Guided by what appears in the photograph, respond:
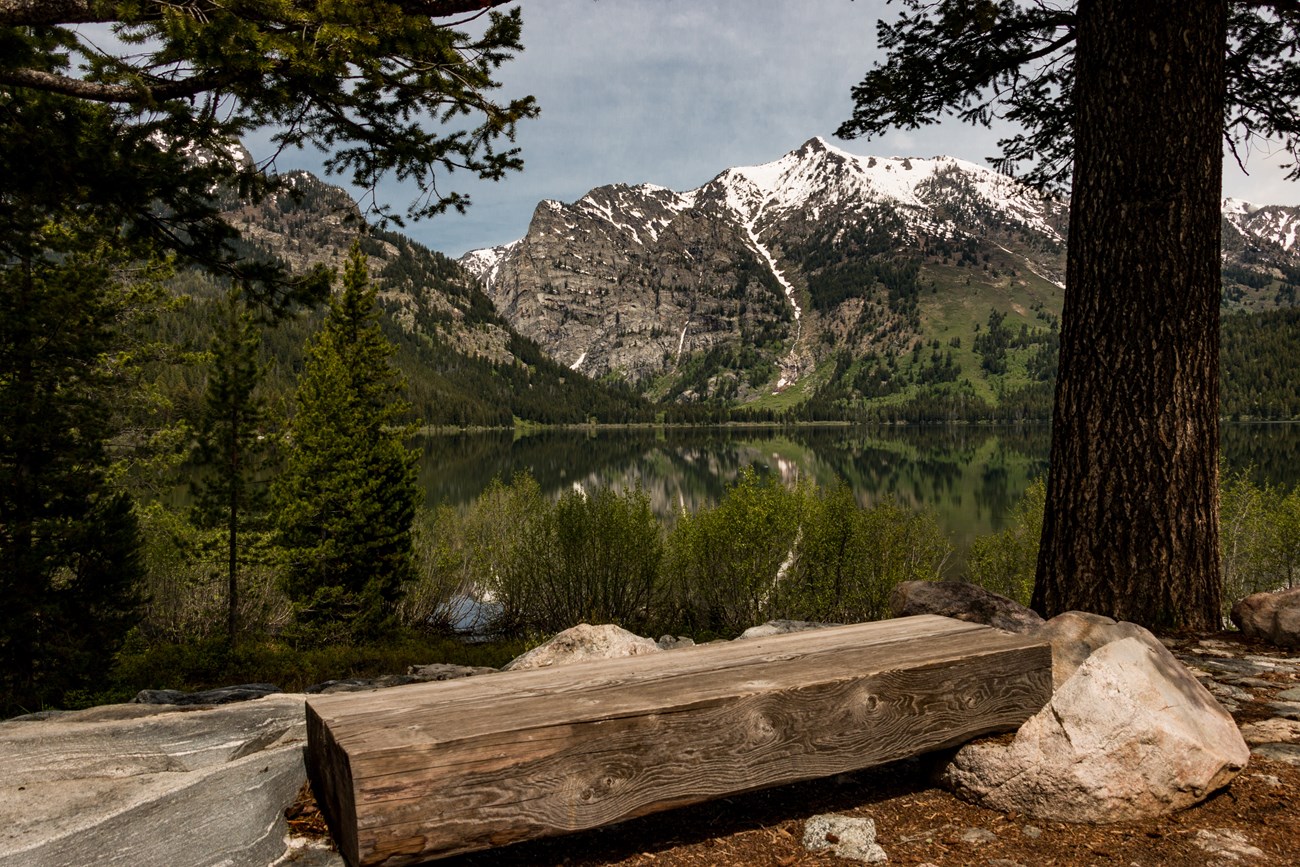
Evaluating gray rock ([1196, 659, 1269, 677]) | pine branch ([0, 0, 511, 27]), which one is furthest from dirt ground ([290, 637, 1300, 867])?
pine branch ([0, 0, 511, 27])

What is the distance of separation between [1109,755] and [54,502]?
58.5 feet

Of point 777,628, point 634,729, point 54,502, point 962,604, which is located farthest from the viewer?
point 54,502

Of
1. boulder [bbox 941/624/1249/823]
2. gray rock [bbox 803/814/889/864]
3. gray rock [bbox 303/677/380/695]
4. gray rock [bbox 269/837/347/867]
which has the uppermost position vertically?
boulder [bbox 941/624/1249/823]

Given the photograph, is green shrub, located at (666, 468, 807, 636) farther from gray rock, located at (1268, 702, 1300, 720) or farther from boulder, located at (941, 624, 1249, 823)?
boulder, located at (941, 624, 1249, 823)

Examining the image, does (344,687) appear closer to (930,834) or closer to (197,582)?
(930,834)

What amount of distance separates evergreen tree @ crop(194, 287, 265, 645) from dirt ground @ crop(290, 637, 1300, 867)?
24107 mm

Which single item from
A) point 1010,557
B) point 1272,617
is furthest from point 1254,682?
point 1010,557

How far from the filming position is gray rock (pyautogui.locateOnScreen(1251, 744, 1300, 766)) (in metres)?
3.38

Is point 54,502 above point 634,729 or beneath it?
beneath

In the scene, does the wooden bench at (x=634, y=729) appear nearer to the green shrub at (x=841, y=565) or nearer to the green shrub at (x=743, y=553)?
the green shrub at (x=743, y=553)

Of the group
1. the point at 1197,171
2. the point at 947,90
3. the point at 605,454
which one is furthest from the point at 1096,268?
the point at 605,454

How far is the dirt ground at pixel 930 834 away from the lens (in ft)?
8.96

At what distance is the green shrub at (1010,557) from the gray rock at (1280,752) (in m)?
24.6

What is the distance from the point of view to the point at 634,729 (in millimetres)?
2457
